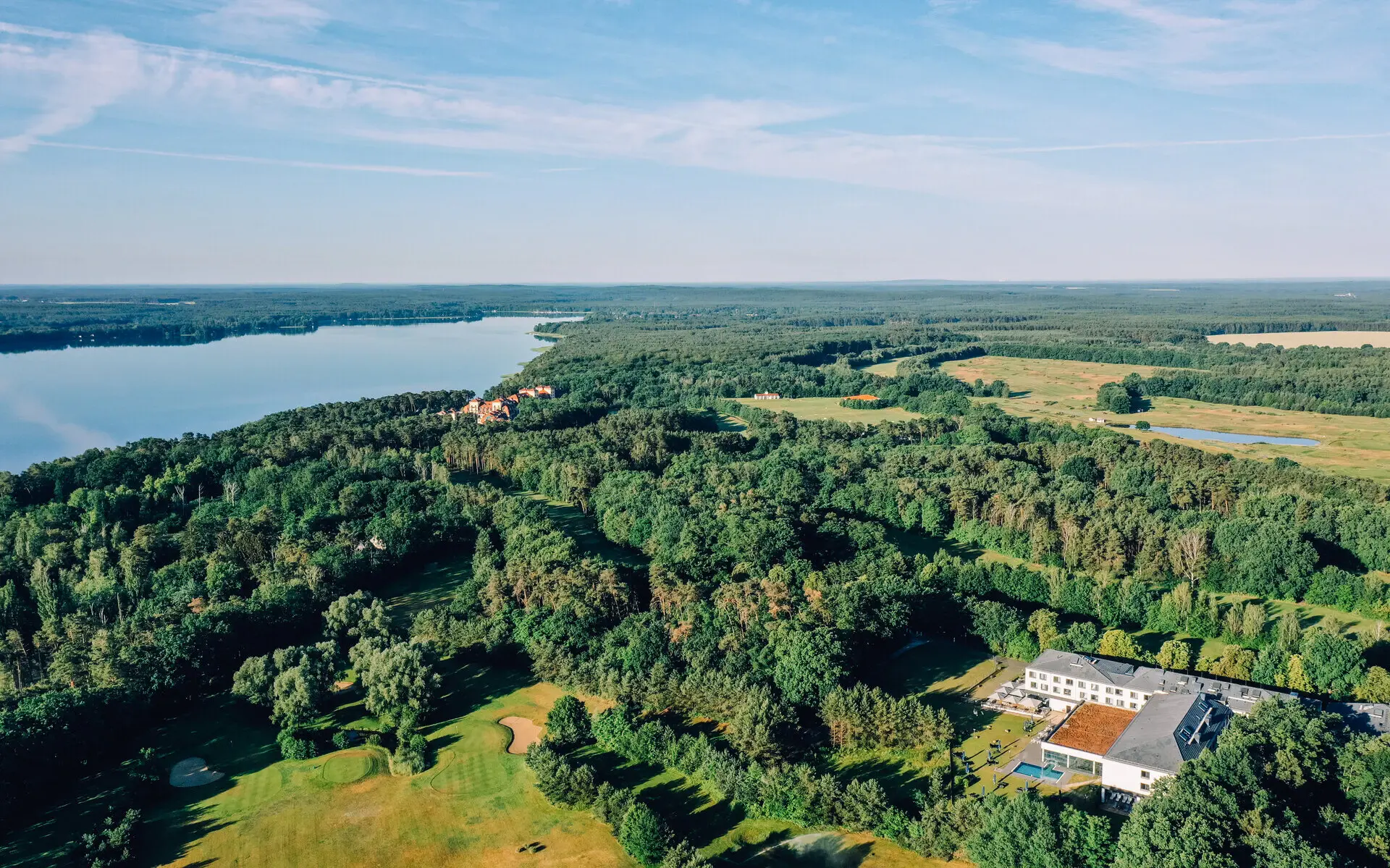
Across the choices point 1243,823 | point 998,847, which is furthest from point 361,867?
point 1243,823

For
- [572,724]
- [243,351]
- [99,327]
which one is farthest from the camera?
[99,327]

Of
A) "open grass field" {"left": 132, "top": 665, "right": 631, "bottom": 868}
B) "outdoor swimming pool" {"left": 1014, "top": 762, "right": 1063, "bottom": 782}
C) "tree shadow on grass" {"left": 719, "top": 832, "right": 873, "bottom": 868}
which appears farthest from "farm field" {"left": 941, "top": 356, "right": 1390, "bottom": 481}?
"open grass field" {"left": 132, "top": 665, "right": 631, "bottom": 868}

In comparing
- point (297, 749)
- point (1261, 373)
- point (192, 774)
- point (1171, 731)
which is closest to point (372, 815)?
point (297, 749)

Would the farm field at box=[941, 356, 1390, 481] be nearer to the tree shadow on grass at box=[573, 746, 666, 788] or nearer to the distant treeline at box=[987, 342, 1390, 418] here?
the distant treeline at box=[987, 342, 1390, 418]

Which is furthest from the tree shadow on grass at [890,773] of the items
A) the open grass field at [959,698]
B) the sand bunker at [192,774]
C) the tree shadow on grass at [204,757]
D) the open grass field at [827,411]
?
the open grass field at [827,411]

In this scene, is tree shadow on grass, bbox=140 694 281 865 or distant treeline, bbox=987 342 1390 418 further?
distant treeline, bbox=987 342 1390 418

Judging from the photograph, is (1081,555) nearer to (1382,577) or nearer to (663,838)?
(1382,577)

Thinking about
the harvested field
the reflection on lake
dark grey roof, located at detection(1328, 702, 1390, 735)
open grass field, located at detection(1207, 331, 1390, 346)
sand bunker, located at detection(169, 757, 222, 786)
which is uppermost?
open grass field, located at detection(1207, 331, 1390, 346)
